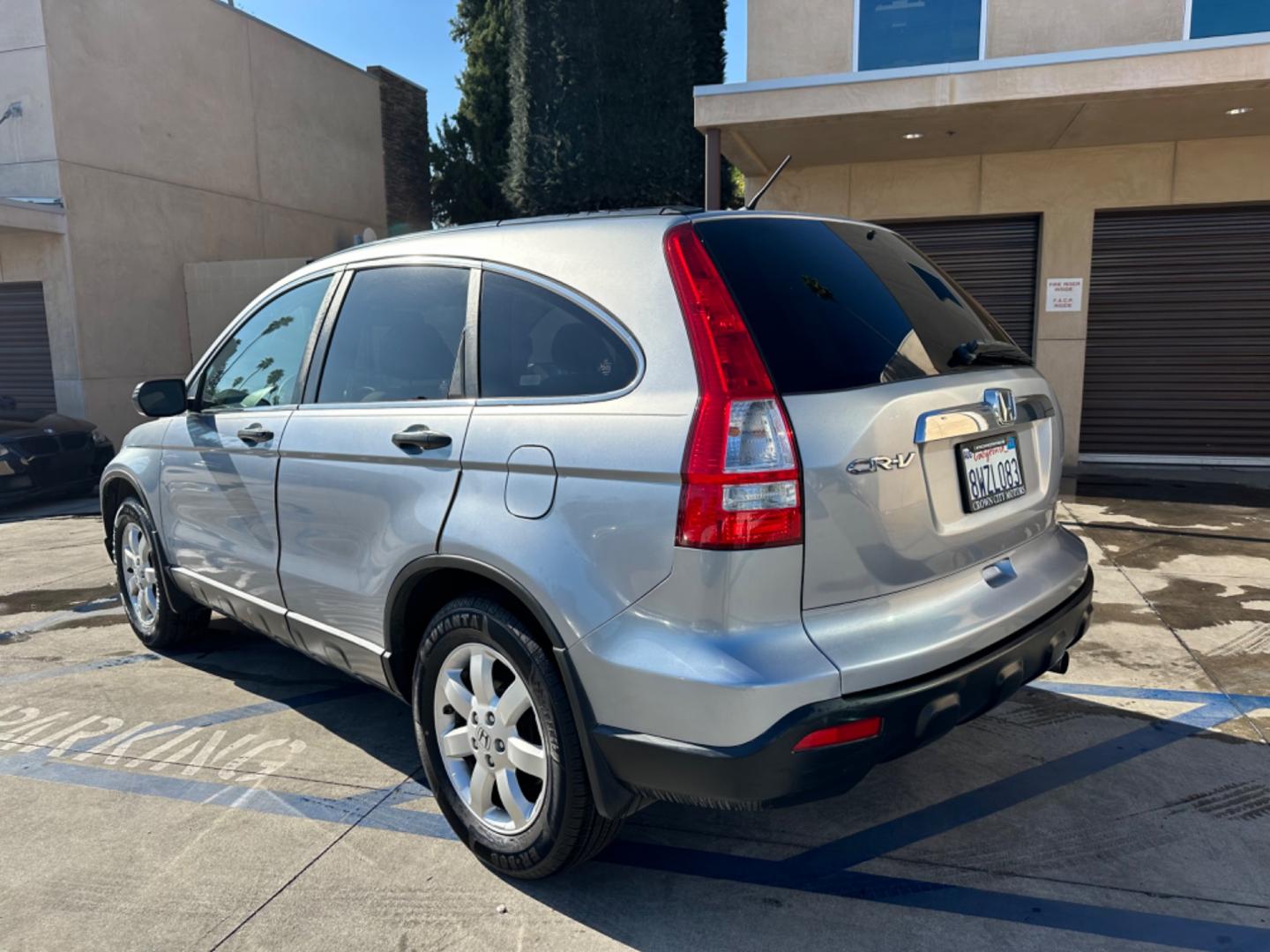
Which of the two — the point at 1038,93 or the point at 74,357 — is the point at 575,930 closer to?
the point at 1038,93

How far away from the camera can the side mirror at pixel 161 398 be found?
4.05 meters

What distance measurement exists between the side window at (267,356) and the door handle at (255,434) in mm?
117

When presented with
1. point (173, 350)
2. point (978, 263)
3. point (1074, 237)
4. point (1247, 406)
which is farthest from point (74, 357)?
point (1247, 406)

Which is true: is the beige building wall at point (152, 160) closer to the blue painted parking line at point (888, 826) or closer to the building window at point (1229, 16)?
the blue painted parking line at point (888, 826)

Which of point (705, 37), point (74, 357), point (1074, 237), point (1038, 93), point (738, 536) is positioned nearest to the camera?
point (738, 536)

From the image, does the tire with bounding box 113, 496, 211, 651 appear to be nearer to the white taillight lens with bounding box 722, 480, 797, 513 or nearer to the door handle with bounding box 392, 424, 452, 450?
the door handle with bounding box 392, 424, 452, 450

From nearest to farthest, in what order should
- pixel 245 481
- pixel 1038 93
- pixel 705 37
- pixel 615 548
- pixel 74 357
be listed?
pixel 615 548 → pixel 245 481 → pixel 1038 93 → pixel 74 357 → pixel 705 37

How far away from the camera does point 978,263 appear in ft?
33.7

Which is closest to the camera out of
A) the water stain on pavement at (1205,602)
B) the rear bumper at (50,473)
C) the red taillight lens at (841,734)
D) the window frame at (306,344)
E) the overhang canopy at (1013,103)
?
the red taillight lens at (841,734)

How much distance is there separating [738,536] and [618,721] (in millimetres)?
580

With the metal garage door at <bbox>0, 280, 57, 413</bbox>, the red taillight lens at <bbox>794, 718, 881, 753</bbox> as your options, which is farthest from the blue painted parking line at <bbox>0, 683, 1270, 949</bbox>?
the metal garage door at <bbox>0, 280, 57, 413</bbox>

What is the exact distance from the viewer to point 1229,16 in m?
8.75

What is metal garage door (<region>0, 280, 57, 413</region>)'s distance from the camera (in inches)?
501

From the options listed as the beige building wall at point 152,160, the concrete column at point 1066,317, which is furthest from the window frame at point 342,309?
the beige building wall at point 152,160
